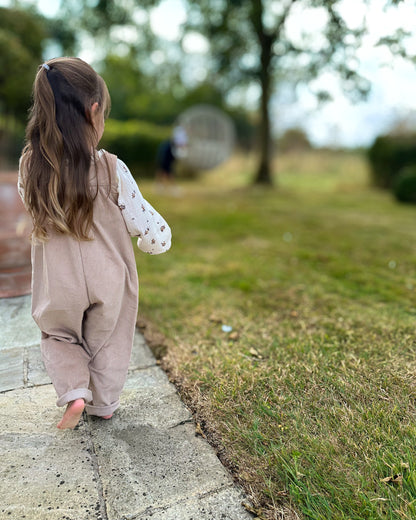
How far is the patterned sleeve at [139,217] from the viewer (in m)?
1.66

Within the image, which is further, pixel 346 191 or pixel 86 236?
pixel 346 191

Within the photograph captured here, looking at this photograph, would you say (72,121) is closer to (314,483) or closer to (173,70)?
(314,483)

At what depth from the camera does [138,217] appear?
170 cm

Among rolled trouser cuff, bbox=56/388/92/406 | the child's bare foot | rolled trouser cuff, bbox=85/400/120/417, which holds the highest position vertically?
rolled trouser cuff, bbox=56/388/92/406

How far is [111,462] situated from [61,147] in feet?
3.84

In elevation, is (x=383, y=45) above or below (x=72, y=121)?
above

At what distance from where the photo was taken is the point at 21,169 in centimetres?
162

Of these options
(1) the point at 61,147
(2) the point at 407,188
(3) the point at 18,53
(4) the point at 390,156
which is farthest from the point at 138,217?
(4) the point at 390,156

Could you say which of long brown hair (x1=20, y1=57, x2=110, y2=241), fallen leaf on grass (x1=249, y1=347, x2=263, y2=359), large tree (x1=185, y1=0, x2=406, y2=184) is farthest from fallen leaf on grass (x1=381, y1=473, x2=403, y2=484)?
large tree (x1=185, y1=0, x2=406, y2=184)

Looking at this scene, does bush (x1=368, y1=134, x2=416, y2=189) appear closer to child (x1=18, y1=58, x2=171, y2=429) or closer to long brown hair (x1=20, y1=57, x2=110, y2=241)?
child (x1=18, y1=58, x2=171, y2=429)

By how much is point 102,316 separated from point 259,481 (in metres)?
0.84

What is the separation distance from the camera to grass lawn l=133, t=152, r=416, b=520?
152 cm

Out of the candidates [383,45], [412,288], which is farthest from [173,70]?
[412,288]

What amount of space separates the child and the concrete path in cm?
12
